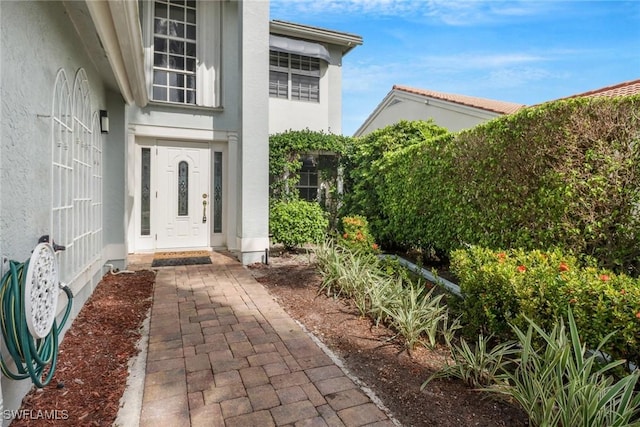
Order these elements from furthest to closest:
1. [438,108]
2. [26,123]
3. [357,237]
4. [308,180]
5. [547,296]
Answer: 1. [438,108]
2. [308,180]
3. [357,237]
4. [547,296]
5. [26,123]

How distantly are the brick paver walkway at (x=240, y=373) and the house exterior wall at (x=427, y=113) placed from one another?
30.1 ft

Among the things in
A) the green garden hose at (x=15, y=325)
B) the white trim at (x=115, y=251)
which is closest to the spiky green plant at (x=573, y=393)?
the green garden hose at (x=15, y=325)

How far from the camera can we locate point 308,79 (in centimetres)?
1043

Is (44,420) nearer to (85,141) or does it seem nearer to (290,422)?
(290,422)

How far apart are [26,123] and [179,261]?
14.6ft

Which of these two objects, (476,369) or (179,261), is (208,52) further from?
(476,369)

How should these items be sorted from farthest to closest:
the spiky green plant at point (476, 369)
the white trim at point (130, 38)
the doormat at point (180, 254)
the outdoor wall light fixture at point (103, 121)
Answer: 1. the doormat at point (180, 254)
2. the outdoor wall light fixture at point (103, 121)
3. the white trim at point (130, 38)
4. the spiky green plant at point (476, 369)

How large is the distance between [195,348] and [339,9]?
7.30 m

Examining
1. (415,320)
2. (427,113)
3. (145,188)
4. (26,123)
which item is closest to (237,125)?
(145,188)

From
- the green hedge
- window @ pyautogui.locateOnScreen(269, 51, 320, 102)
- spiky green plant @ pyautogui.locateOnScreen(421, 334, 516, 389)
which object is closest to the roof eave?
window @ pyautogui.locateOnScreen(269, 51, 320, 102)

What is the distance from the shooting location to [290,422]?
6.91ft

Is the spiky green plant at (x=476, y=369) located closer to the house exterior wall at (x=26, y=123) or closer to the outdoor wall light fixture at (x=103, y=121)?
the house exterior wall at (x=26, y=123)

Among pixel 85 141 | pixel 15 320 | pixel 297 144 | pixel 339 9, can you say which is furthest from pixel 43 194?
pixel 339 9

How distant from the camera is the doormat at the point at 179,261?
621 centimetres
